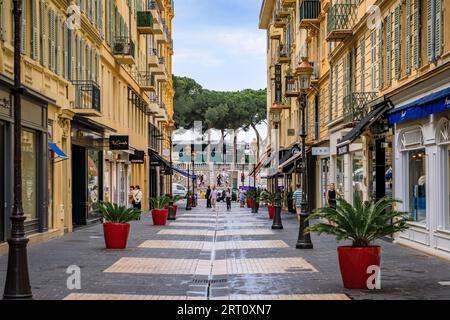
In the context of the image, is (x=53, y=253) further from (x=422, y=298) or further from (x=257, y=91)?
(x=257, y=91)

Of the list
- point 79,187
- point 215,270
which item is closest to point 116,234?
point 215,270

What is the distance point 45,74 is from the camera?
23.0 m

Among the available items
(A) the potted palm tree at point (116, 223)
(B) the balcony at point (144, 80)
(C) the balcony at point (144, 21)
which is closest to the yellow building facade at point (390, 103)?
(A) the potted palm tree at point (116, 223)

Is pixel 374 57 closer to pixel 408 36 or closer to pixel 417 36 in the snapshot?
pixel 408 36

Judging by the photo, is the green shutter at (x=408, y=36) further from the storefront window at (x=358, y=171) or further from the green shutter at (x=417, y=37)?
the storefront window at (x=358, y=171)

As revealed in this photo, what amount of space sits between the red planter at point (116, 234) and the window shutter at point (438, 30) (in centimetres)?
843

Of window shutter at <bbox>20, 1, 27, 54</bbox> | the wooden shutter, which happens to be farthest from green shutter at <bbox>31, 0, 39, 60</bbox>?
the wooden shutter

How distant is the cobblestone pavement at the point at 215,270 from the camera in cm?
1213

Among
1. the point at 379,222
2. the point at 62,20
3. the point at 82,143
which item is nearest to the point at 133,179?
the point at 82,143

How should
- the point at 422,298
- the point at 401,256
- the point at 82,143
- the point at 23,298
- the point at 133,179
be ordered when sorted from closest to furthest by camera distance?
the point at 23,298 → the point at 422,298 → the point at 401,256 → the point at 82,143 → the point at 133,179

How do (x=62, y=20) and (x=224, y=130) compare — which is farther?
(x=224, y=130)

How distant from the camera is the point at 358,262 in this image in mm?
12312

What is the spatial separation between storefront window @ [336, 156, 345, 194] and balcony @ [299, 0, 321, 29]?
318 inches

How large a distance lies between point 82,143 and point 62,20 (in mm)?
4955
